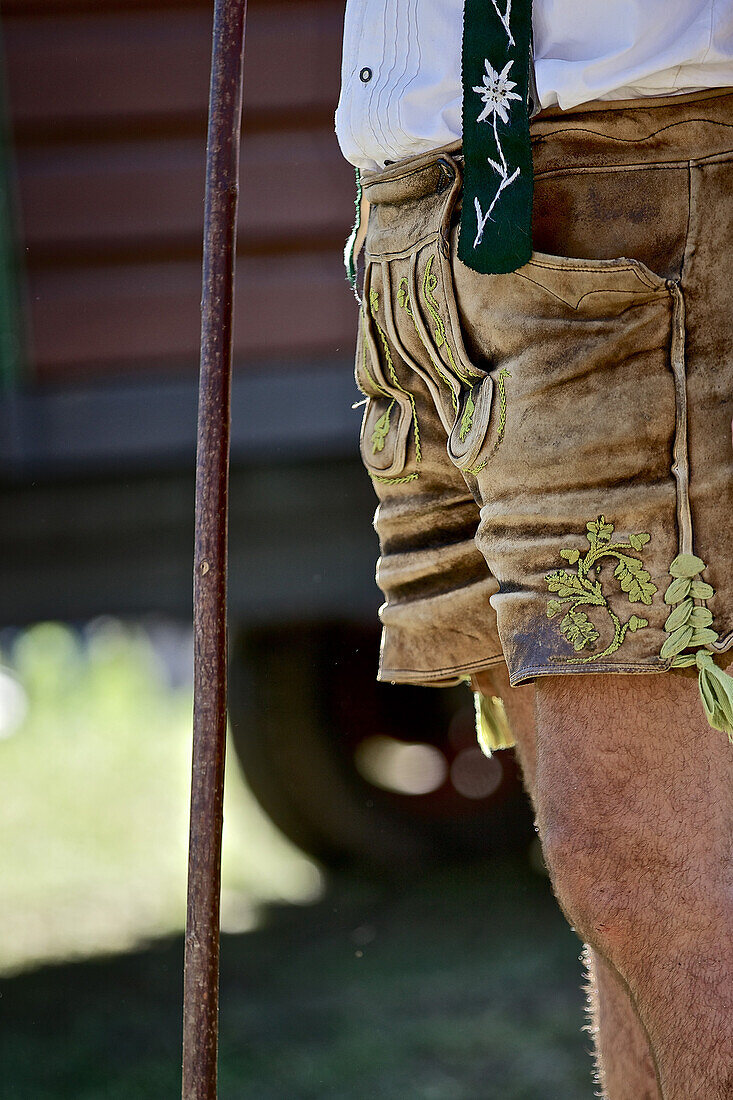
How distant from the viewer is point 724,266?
1.36 metres

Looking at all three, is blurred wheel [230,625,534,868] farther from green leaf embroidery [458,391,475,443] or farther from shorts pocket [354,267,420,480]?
green leaf embroidery [458,391,475,443]

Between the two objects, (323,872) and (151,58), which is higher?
(151,58)

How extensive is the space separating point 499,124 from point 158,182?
1761mm

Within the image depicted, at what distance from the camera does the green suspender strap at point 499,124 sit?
53.9 inches

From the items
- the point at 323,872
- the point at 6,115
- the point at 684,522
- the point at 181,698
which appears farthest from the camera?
the point at 181,698

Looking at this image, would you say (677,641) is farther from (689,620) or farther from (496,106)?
(496,106)

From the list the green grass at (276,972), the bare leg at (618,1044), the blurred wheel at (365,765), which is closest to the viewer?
the bare leg at (618,1044)

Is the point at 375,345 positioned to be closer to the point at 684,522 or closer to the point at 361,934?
the point at 684,522

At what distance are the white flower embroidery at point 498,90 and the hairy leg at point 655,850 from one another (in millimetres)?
600

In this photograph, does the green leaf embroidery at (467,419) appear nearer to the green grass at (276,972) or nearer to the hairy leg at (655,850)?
the hairy leg at (655,850)

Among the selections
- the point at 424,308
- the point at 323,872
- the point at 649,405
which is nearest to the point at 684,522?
the point at 649,405

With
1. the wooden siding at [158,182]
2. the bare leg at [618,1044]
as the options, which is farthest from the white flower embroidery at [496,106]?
the wooden siding at [158,182]

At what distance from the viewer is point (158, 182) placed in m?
2.98

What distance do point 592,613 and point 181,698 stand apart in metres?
3.78
